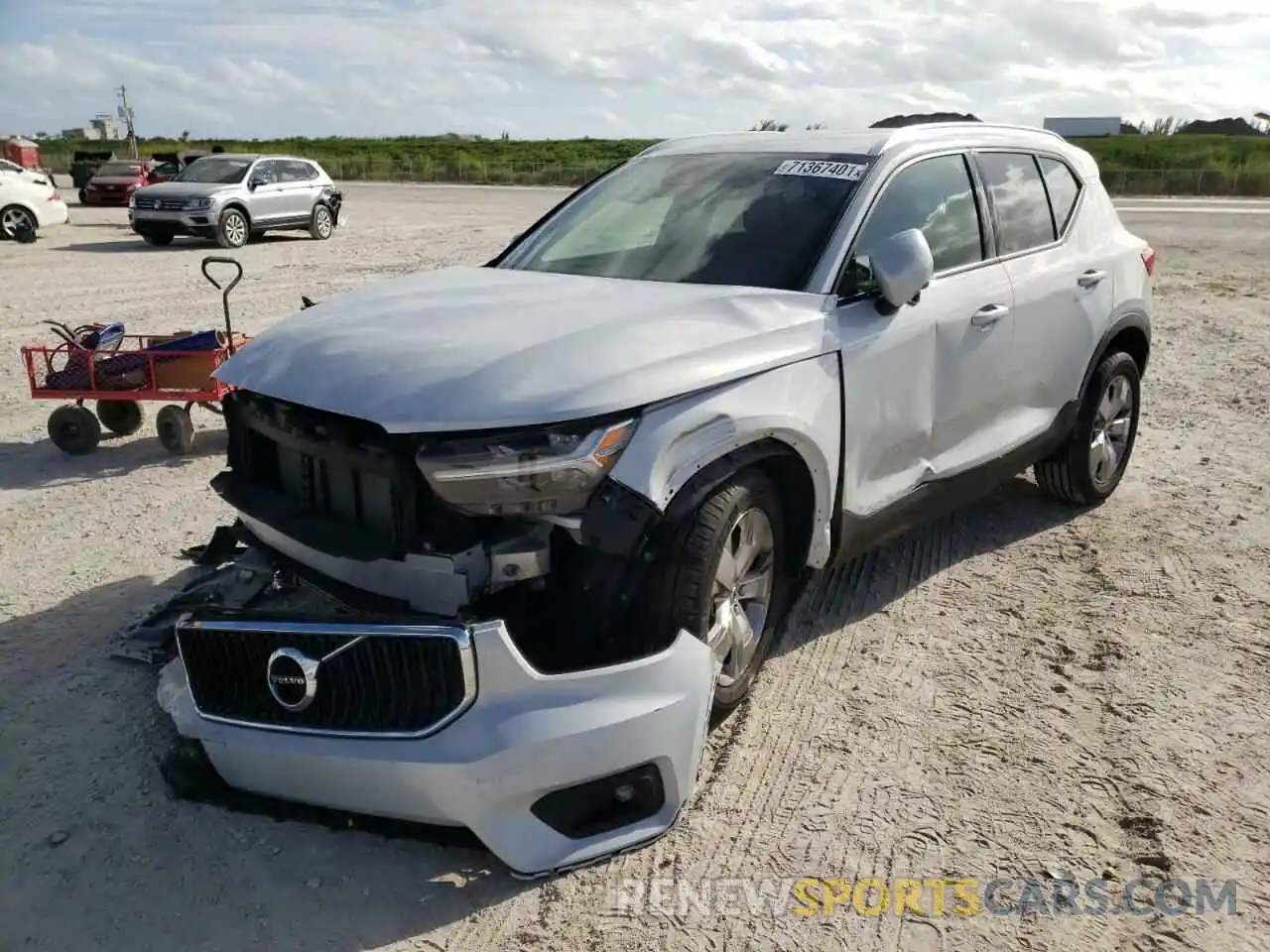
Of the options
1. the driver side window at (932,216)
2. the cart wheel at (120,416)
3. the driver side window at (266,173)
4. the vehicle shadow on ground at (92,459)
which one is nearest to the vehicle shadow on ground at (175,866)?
the driver side window at (932,216)

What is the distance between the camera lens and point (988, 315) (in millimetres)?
4395

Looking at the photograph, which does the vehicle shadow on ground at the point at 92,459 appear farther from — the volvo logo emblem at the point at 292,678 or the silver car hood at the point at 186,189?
the silver car hood at the point at 186,189

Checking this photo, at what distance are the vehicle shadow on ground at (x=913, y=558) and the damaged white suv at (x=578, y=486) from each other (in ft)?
1.95

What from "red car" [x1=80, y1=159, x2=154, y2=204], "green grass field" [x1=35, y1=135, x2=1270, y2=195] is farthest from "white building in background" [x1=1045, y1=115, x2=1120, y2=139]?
"red car" [x1=80, y1=159, x2=154, y2=204]

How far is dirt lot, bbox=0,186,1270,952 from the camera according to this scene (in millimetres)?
2787

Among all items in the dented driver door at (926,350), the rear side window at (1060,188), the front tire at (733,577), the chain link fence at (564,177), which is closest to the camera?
the front tire at (733,577)

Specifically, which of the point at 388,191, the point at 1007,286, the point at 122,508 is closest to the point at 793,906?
the point at 1007,286

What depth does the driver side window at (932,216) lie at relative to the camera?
3.95 m

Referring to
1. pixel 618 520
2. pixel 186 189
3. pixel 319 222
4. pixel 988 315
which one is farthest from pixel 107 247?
pixel 618 520

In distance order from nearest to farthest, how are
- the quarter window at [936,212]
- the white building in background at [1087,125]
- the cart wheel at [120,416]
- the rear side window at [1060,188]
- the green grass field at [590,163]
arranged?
the quarter window at [936,212] → the rear side window at [1060,188] → the cart wheel at [120,416] → the green grass field at [590,163] → the white building in background at [1087,125]

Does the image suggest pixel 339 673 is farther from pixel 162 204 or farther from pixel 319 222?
pixel 319 222

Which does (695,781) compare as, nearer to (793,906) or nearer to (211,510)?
(793,906)

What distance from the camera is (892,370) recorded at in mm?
3914

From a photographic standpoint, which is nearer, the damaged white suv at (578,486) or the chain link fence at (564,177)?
the damaged white suv at (578,486)
